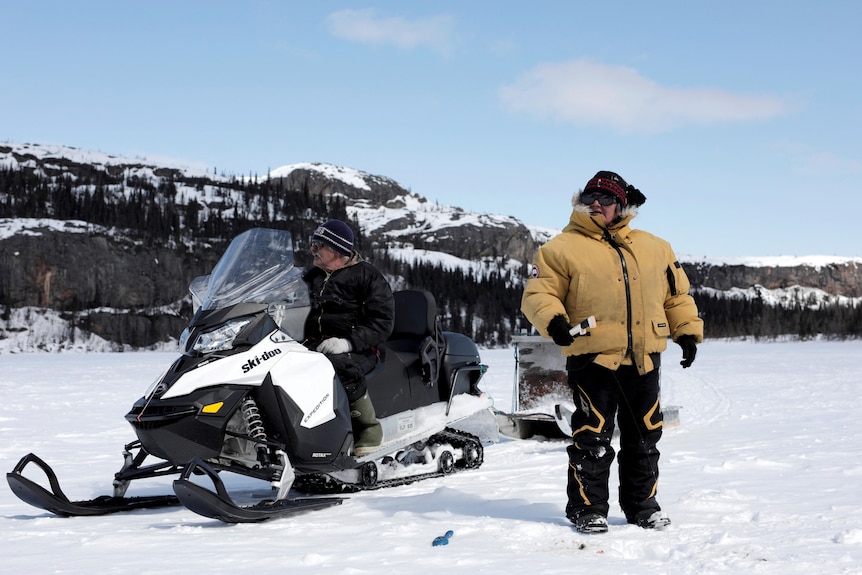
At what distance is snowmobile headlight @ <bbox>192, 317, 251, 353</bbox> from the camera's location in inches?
150

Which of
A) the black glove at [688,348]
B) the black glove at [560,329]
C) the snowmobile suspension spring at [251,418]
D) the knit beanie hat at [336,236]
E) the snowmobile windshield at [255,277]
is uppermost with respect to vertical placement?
the knit beanie hat at [336,236]

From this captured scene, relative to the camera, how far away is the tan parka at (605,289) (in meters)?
3.54

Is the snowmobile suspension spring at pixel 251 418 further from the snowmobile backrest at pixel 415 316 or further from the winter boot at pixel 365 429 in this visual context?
the snowmobile backrest at pixel 415 316

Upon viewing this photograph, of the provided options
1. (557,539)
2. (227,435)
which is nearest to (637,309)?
(557,539)

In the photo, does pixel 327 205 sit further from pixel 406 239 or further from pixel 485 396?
pixel 485 396

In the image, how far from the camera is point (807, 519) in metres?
3.58

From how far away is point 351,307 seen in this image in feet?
15.4

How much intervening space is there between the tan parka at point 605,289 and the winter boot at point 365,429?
1.54m

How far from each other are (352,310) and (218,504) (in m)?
1.53

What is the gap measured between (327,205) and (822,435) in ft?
391

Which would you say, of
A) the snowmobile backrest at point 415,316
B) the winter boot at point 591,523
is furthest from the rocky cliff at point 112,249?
the winter boot at point 591,523

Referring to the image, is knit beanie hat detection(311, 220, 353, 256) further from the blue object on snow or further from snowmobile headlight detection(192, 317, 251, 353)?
the blue object on snow

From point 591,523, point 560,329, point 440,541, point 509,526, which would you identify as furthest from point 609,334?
point 440,541

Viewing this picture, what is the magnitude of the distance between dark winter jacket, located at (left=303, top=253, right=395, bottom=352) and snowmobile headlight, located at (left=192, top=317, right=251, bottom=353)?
81 centimetres
